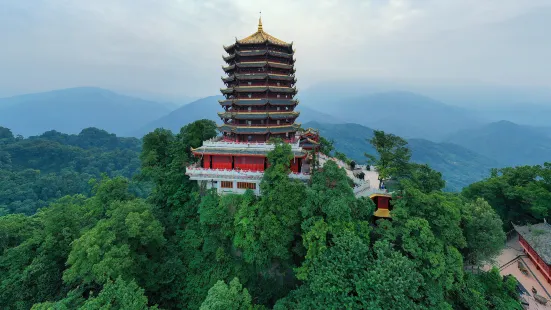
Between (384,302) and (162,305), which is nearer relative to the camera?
(384,302)

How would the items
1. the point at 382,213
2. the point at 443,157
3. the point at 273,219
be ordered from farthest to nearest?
the point at 443,157 < the point at 382,213 < the point at 273,219

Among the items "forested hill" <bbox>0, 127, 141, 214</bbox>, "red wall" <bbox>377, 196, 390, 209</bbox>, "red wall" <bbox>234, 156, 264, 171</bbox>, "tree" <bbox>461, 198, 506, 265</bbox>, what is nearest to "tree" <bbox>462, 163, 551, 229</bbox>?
"tree" <bbox>461, 198, 506, 265</bbox>

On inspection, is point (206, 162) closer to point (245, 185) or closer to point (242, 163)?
point (242, 163)

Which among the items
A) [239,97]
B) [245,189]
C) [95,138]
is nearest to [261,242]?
[245,189]

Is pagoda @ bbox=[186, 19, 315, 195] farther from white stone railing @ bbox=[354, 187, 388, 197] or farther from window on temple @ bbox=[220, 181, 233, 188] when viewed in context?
white stone railing @ bbox=[354, 187, 388, 197]

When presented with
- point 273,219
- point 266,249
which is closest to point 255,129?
point 273,219

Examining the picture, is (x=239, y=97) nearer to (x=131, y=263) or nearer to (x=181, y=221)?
(x=181, y=221)

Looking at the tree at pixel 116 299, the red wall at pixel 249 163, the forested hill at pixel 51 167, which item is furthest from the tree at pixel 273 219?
the forested hill at pixel 51 167
